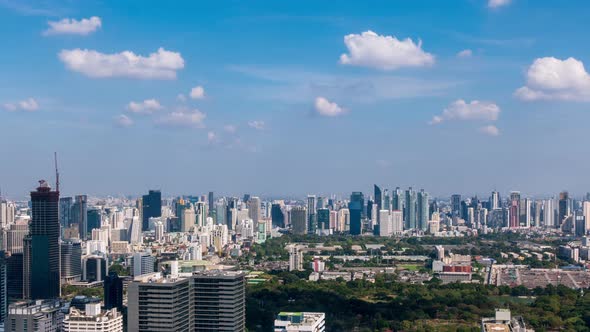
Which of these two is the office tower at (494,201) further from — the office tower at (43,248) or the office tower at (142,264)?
the office tower at (43,248)

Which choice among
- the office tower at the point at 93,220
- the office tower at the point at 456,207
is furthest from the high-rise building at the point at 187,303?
the office tower at the point at 456,207

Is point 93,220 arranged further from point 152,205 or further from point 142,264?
point 142,264

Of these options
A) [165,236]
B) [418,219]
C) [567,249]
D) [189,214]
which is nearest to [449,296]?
[567,249]

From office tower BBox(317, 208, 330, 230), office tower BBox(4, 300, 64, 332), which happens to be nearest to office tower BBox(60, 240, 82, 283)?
office tower BBox(4, 300, 64, 332)

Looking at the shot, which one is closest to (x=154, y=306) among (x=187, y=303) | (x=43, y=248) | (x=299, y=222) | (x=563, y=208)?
(x=187, y=303)

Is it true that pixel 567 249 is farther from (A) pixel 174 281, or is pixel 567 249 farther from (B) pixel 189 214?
(A) pixel 174 281
